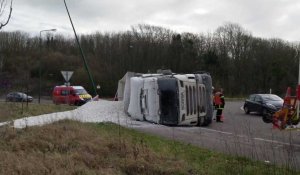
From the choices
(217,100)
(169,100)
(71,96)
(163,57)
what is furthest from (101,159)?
(163,57)

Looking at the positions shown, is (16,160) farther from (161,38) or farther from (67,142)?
(161,38)

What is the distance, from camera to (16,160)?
26.3ft

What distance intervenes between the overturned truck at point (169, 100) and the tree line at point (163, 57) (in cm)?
5397

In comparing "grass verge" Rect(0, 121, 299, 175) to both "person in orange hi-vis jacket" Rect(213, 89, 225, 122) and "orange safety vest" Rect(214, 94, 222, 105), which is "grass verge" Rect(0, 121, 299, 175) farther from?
"orange safety vest" Rect(214, 94, 222, 105)

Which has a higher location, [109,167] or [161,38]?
[161,38]

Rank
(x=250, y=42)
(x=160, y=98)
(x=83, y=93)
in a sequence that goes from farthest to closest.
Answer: (x=250, y=42)
(x=83, y=93)
(x=160, y=98)

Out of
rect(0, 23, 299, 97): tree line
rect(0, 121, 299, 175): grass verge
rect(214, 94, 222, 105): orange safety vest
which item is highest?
rect(0, 23, 299, 97): tree line

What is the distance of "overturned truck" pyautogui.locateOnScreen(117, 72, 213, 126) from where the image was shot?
19.4m

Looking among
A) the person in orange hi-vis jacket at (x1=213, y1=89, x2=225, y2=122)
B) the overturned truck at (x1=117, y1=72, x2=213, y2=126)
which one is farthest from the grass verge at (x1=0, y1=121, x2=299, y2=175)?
the person in orange hi-vis jacket at (x1=213, y1=89, x2=225, y2=122)

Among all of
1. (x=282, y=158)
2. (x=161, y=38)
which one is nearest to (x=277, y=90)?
(x=161, y=38)

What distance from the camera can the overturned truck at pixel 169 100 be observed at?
19.4 metres

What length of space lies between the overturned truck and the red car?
1998cm

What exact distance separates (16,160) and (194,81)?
13688mm

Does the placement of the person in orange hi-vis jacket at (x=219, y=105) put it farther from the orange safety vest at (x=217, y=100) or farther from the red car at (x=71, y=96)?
the red car at (x=71, y=96)
